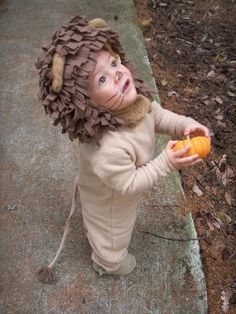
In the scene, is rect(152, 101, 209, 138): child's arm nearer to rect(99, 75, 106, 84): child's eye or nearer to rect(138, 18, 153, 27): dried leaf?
rect(99, 75, 106, 84): child's eye

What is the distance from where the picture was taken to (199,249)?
2771 mm

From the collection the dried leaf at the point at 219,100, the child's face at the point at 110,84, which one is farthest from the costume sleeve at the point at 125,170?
the dried leaf at the point at 219,100

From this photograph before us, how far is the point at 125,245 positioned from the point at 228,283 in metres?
0.76

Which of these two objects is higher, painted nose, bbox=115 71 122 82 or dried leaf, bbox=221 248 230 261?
painted nose, bbox=115 71 122 82

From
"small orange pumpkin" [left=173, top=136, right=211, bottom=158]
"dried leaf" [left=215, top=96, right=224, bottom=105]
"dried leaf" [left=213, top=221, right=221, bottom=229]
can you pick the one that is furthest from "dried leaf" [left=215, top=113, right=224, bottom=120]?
"small orange pumpkin" [left=173, top=136, right=211, bottom=158]

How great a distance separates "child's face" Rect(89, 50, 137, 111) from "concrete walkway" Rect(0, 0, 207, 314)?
41.7 inches

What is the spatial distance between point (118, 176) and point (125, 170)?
0.14 feet

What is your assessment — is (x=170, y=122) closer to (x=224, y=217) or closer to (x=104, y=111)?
(x=104, y=111)

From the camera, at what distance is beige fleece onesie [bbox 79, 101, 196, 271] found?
2.02 m

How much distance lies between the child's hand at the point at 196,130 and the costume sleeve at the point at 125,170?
249 millimetres

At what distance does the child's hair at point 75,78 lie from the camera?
1.89 meters

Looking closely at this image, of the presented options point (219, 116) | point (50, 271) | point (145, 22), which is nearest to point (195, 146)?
point (50, 271)

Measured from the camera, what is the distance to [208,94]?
13.6 feet

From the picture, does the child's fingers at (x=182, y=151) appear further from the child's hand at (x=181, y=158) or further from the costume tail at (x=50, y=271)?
the costume tail at (x=50, y=271)
